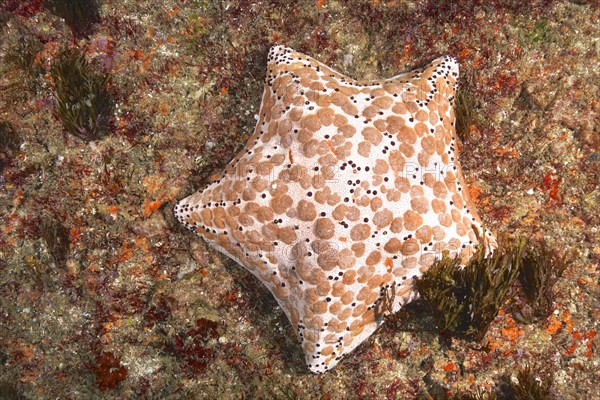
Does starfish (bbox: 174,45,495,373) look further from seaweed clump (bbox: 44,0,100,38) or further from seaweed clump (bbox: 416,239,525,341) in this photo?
seaweed clump (bbox: 44,0,100,38)

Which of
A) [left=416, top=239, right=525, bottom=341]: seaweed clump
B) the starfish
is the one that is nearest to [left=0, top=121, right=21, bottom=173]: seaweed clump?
the starfish

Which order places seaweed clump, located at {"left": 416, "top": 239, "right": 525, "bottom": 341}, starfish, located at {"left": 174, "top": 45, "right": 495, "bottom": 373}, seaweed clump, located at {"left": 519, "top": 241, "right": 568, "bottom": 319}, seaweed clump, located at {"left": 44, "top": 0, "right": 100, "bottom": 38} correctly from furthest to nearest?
seaweed clump, located at {"left": 44, "top": 0, "right": 100, "bottom": 38}
seaweed clump, located at {"left": 519, "top": 241, "right": 568, "bottom": 319}
seaweed clump, located at {"left": 416, "top": 239, "right": 525, "bottom": 341}
starfish, located at {"left": 174, "top": 45, "right": 495, "bottom": 373}

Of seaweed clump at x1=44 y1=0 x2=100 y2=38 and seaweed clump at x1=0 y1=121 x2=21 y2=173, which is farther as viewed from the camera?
seaweed clump at x1=0 y1=121 x2=21 y2=173

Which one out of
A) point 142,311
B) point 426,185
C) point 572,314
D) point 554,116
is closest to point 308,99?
point 426,185

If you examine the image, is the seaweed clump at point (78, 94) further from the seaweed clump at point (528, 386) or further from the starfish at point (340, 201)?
the seaweed clump at point (528, 386)

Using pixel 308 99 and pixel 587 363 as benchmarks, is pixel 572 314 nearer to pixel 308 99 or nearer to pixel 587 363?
pixel 587 363

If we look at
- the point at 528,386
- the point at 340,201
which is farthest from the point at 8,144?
the point at 528,386

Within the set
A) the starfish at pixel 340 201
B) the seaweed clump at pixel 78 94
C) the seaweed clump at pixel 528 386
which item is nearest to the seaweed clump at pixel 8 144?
the seaweed clump at pixel 78 94
